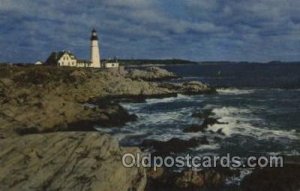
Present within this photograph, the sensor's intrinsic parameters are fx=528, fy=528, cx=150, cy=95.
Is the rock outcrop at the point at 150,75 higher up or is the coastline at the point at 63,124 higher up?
the coastline at the point at 63,124

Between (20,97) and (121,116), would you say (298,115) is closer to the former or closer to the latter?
(121,116)

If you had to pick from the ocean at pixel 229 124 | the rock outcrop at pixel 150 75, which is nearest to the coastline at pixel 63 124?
the ocean at pixel 229 124

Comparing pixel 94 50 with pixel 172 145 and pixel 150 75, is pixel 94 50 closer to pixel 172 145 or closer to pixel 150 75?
pixel 150 75

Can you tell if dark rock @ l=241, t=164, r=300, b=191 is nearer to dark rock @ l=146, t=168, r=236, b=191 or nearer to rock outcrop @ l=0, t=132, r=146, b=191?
dark rock @ l=146, t=168, r=236, b=191

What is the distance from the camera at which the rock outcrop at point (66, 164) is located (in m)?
17.6

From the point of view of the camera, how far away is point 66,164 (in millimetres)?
18578

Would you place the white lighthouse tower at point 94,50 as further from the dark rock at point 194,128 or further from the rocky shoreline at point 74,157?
the dark rock at point 194,128

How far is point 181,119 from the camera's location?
4672 centimetres

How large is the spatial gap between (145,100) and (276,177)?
44.2 meters

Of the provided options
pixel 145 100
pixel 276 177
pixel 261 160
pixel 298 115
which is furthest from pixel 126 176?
pixel 145 100

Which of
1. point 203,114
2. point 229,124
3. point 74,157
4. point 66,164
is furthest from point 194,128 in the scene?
point 66,164

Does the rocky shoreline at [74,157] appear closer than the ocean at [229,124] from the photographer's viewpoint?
Yes

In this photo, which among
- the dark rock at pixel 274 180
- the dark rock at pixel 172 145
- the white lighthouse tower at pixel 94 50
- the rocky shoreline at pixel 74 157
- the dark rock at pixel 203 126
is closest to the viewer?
the rocky shoreline at pixel 74 157

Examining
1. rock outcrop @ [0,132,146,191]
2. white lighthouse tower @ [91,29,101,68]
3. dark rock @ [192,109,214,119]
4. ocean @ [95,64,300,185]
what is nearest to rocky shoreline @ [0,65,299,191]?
rock outcrop @ [0,132,146,191]
